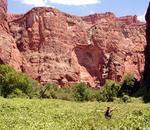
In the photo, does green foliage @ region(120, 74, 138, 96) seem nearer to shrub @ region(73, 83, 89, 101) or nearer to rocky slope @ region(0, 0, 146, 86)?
shrub @ region(73, 83, 89, 101)

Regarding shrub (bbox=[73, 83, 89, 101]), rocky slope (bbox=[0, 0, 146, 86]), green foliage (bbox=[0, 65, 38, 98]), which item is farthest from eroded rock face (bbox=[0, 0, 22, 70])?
green foliage (bbox=[0, 65, 38, 98])

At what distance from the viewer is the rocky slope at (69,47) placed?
130m

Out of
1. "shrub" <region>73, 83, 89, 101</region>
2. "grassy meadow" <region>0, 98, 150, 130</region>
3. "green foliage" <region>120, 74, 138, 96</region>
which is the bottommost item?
"shrub" <region>73, 83, 89, 101</region>

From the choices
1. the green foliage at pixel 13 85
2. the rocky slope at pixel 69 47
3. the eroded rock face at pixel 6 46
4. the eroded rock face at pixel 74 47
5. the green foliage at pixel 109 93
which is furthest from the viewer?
the eroded rock face at pixel 74 47

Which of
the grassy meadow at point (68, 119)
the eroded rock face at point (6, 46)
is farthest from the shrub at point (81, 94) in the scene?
the grassy meadow at point (68, 119)

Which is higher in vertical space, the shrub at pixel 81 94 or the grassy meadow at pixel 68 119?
the grassy meadow at pixel 68 119

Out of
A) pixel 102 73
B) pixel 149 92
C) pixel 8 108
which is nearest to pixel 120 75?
pixel 102 73

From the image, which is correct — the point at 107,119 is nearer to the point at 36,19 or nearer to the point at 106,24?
the point at 36,19

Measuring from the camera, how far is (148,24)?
311 ft

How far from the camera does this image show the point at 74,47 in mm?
141750

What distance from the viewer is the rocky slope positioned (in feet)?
427

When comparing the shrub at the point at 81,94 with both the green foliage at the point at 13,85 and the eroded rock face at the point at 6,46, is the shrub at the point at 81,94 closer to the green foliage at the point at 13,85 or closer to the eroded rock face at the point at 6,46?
the green foliage at the point at 13,85

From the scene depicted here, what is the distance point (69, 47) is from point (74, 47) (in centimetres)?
323

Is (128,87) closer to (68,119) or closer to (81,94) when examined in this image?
(81,94)
